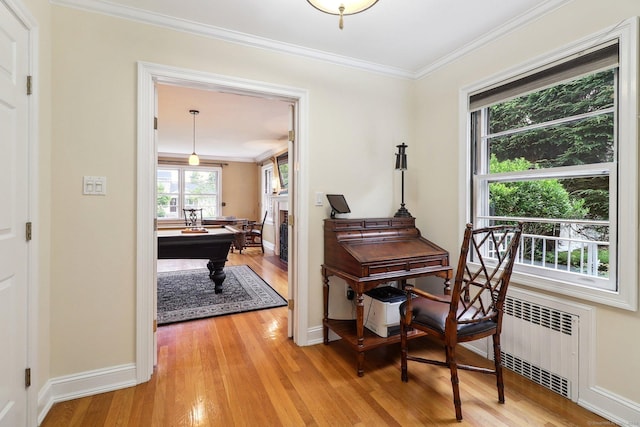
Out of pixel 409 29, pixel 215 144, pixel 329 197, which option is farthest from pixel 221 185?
pixel 409 29

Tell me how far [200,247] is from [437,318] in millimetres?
2841

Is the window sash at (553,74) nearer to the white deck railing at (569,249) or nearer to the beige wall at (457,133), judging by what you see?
the beige wall at (457,133)

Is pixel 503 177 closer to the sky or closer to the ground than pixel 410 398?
closer to the sky

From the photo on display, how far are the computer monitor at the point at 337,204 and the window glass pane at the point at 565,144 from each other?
4.17 feet

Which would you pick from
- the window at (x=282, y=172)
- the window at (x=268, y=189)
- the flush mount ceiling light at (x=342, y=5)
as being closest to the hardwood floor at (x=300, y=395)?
the flush mount ceiling light at (x=342, y=5)

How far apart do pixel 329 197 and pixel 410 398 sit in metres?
1.53

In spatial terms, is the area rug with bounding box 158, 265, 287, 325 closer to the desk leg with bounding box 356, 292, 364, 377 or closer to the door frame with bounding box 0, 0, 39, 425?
the door frame with bounding box 0, 0, 39, 425

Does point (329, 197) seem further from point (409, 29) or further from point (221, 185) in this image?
point (221, 185)

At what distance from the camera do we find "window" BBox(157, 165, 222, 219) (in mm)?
7789

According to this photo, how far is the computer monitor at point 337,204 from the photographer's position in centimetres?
256

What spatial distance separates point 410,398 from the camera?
190 cm

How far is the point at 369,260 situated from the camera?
2.15 metres

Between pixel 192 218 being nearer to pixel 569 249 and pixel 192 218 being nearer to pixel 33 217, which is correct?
pixel 33 217

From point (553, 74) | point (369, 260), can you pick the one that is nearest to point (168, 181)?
point (369, 260)
